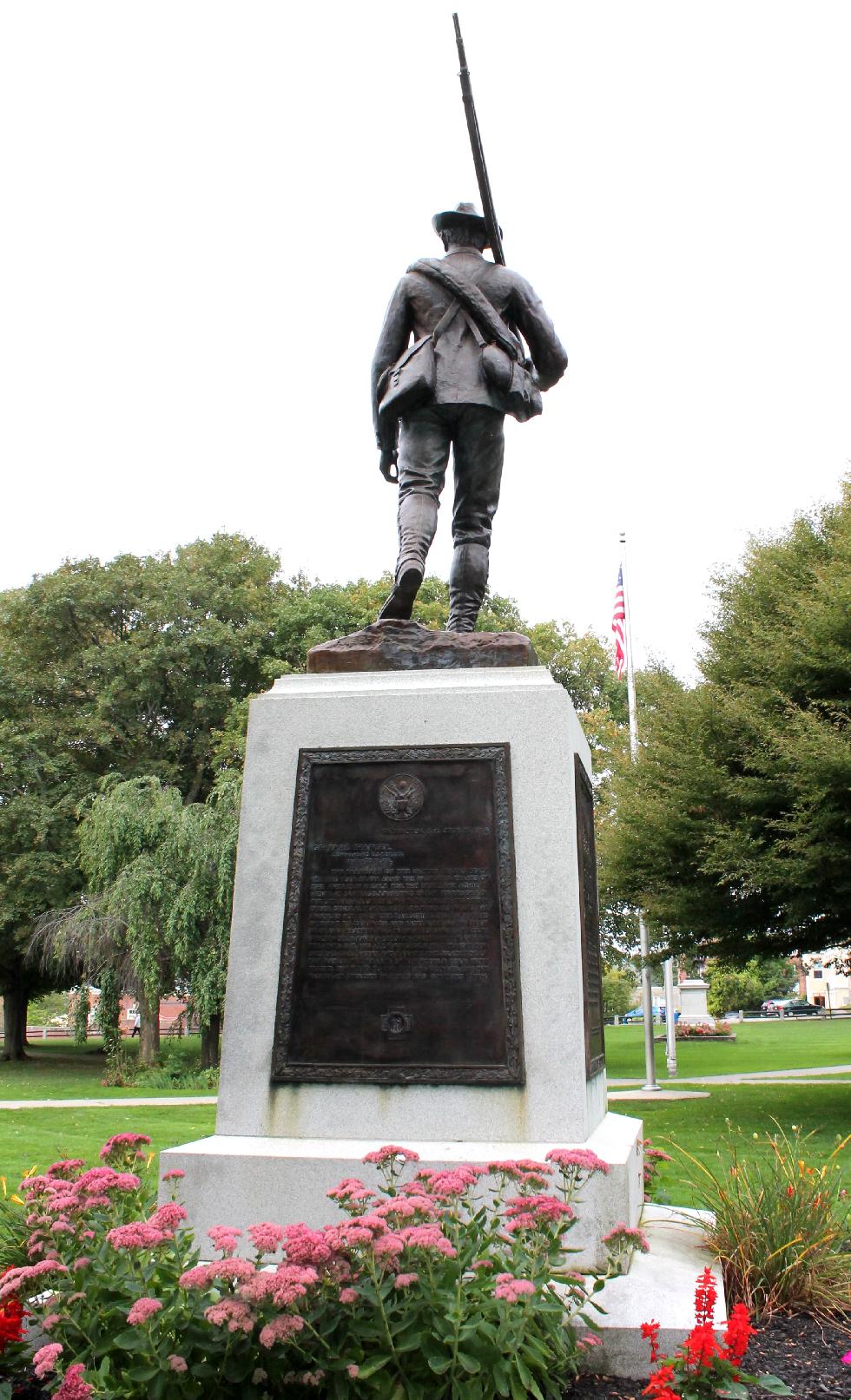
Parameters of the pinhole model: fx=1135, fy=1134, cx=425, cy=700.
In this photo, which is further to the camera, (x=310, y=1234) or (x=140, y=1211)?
(x=140, y=1211)

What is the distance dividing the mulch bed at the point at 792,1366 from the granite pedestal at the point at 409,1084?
646 millimetres

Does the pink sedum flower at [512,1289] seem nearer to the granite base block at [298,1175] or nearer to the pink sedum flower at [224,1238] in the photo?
the pink sedum flower at [224,1238]

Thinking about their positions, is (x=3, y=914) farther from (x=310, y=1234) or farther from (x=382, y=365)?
(x=310, y=1234)

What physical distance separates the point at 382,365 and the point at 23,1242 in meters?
4.80

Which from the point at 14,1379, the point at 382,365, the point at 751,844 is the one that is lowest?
the point at 14,1379

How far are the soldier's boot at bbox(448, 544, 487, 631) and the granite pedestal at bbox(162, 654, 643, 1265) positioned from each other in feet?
2.34

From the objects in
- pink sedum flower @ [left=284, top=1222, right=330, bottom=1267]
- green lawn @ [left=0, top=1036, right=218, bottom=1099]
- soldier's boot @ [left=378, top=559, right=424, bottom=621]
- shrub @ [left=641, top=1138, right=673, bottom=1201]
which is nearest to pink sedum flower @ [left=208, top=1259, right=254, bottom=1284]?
pink sedum flower @ [left=284, top=1222, right=330, bottom=1267]

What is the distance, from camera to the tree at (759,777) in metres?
14.9

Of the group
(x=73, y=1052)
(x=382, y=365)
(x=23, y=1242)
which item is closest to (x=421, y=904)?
(x=23, y=1242)

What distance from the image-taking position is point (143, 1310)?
313 cm

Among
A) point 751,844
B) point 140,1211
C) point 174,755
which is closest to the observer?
point 140,1211

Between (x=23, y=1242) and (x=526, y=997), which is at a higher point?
(x=526, y=997)

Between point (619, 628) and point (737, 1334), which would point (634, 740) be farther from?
point (737, 1334)

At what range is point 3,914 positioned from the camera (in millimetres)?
30656
